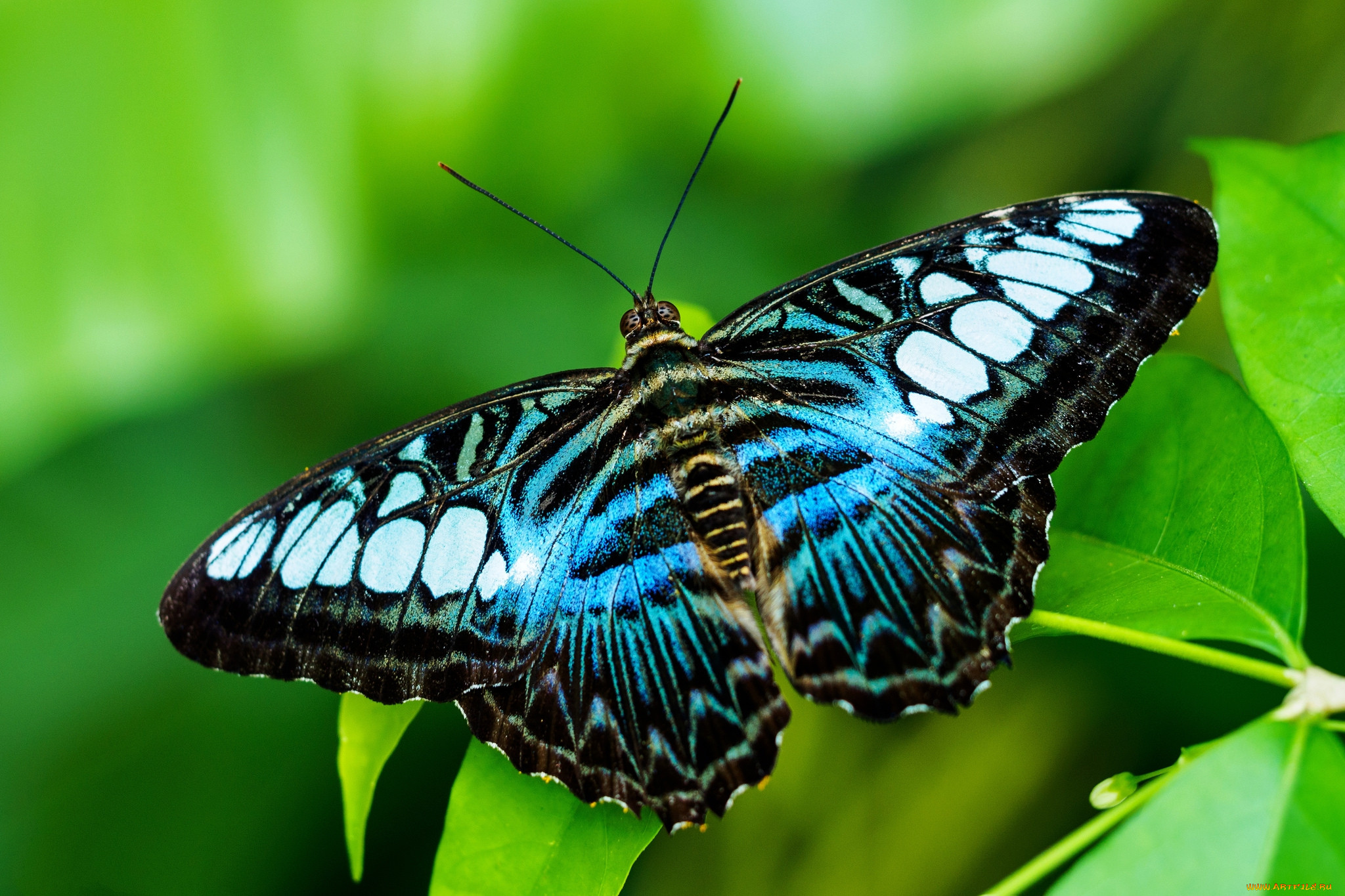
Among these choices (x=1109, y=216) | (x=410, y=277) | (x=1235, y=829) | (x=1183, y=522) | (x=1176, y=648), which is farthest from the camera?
(x=410, y=277)

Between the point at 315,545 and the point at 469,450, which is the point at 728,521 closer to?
the point at 469,450

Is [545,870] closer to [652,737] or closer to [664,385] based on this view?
[652,737]

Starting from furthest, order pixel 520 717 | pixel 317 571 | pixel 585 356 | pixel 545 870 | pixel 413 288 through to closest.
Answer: pixel 413 288
pixel 585 356
pixel 317 571
pixel 520 717
pixel 545 870

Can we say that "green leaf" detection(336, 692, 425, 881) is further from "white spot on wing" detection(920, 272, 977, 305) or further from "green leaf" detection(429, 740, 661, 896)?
"white spot on wing" detection(920, 272, 977, 305)

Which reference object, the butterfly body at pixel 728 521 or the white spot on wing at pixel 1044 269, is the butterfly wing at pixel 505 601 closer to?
the butterfly body at pixel 728 521

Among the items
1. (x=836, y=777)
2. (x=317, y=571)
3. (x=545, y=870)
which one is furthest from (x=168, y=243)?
(x=836, y=777)

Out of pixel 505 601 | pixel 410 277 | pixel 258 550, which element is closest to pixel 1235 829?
pixel 505 601

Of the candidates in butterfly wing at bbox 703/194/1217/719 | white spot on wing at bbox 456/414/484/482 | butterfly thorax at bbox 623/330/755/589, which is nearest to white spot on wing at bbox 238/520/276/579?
white spot on wing at bbox 456/414/484/482
